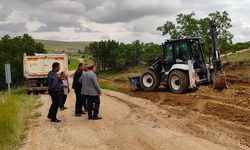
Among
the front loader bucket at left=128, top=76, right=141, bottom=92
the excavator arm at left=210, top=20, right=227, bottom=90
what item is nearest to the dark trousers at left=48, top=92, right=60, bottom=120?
the excavator arm at left=210, top=20, right=227, bottom=90

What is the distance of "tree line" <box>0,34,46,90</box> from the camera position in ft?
242

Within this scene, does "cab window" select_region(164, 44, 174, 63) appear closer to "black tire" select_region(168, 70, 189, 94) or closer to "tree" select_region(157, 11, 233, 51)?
"black tire" select_region(168, 70, 189, 94)

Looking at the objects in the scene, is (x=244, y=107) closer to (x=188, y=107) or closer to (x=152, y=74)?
(x=188, y=107)

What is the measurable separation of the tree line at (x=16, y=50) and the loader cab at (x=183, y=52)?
54532mm

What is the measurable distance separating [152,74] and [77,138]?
11750 millimetres

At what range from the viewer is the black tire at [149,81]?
2252 centimetres

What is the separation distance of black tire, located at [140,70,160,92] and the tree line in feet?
173

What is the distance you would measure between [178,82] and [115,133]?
9863 mm

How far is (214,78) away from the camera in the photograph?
19859 millimetres

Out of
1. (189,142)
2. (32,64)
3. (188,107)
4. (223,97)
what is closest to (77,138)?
(189,142)

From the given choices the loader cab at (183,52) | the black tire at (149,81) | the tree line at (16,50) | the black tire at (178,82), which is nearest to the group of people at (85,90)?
the black tire at (178,82)

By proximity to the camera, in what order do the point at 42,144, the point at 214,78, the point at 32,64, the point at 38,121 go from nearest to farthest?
the point at 42,144 < the point at 38,121 < the point at 214,78 < the point at 32,64

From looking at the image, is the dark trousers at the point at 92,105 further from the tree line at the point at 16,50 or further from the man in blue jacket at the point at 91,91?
the tree line at the point at 16,50

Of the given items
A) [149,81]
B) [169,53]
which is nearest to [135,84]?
[149,81]
